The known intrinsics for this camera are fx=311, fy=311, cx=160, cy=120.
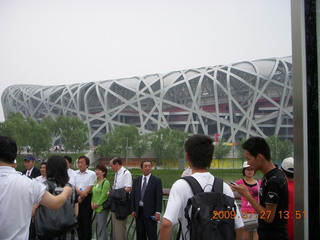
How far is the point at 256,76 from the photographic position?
125ft

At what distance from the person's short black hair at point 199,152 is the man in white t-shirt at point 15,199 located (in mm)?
803

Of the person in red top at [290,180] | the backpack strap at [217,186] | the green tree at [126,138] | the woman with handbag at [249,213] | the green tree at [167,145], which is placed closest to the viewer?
the backpack strap at [217,186]

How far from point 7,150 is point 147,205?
8.13 feet

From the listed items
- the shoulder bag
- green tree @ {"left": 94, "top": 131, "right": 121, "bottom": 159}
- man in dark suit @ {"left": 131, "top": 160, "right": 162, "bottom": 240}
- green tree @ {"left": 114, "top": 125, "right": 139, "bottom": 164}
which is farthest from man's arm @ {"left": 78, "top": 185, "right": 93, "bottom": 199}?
green tree @ {"left": 114, "top": 125, "right": 139, "bottom": 164}

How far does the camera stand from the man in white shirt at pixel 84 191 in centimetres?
436

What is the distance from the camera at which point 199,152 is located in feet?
5.85

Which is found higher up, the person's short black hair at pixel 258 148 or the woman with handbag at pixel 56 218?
the person's short black hair at pixel 258 148

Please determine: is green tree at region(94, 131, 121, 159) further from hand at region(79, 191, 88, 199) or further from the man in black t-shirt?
the man in black t-shirt

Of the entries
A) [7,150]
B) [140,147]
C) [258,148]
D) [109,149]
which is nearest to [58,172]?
[7,150]

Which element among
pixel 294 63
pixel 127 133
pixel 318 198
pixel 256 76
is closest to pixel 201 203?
pixel 318 198

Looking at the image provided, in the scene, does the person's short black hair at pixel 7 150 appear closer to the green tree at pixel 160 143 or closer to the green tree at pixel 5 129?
the green tree at pixel 5 129

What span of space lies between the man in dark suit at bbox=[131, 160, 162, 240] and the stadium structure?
3372 cm

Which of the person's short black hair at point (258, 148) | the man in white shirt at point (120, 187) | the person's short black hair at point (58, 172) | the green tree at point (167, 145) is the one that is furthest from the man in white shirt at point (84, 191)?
the green tree at point (167, 145)

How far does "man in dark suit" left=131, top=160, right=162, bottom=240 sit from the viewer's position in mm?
3947
